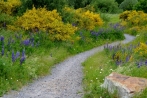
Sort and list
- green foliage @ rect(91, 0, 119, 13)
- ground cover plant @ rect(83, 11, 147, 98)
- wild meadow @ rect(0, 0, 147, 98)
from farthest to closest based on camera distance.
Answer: green foliage @ rect(91, 0, 119, 13), wild meadow @ rect(0, 0, 147, 98), ground cover plant @ rect(83, 11, 147, 98)

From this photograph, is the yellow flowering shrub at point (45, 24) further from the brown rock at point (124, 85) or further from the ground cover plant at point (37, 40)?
the brown rock at point (124, 85)

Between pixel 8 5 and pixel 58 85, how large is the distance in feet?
32.9

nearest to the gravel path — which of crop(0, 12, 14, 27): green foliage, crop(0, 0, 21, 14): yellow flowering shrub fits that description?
crop(0, 12, 14, 27): green foliage

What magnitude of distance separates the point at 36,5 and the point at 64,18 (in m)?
2.14

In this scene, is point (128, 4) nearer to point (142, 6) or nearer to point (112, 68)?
point (142, 6)

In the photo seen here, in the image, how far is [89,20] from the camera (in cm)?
2373

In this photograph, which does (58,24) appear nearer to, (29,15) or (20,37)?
(29,15)

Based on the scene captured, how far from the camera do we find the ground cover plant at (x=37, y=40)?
11.3 metres

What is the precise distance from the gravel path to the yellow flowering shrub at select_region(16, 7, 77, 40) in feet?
11.6

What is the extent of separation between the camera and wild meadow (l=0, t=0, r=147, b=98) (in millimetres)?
10953

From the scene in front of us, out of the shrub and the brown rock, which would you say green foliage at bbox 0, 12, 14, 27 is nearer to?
the shrub

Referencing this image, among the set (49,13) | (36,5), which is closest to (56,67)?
(49,13)

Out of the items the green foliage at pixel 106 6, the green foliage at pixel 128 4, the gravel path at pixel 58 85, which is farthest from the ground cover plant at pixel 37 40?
the green foliage at pixel 128 4

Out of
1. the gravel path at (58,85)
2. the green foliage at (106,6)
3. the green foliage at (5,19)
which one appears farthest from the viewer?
the green foliage at (106,6)
